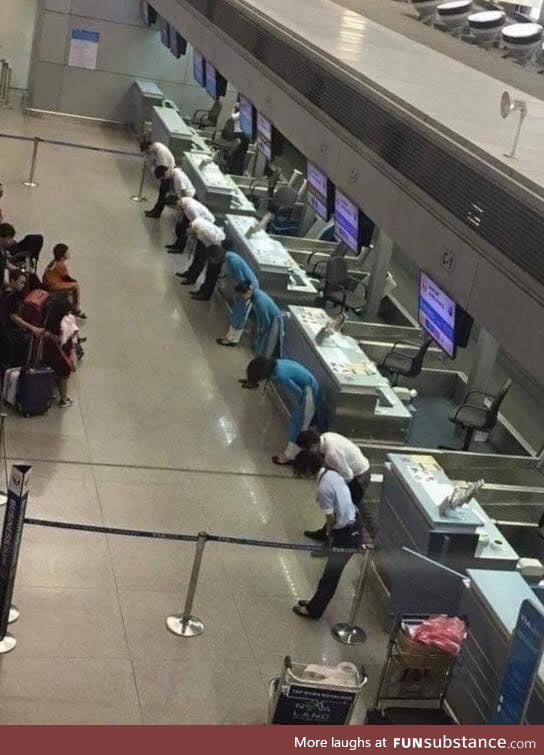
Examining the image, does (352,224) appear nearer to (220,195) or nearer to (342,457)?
(342,457)

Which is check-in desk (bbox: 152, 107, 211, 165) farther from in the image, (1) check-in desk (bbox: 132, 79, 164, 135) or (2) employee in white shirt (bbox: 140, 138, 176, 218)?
(2) employee in white shirt (bbox: 140, 138, 176, 218)

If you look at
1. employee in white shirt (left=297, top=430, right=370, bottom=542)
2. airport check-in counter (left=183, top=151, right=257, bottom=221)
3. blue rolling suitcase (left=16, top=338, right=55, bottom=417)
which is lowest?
blue rolling suitcase (left=16, top=338, right=55, bottom=417)

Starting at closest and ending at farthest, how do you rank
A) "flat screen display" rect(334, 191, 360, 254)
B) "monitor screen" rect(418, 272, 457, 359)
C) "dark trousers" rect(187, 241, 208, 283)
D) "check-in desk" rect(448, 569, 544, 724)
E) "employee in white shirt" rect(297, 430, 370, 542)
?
1. "check-in desk" rect(448, 569, 544, 724)
2. "employee in white shirt" rect(297, 430, 370, 542)
3. "monitor screen" rect(418, 272, 457, 359)
4. "flat screen display" rect(334, 191, 360, 254)
5. "dark trousers" rect(187, 241, 208, 283)

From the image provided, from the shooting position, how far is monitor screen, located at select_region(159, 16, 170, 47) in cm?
2130

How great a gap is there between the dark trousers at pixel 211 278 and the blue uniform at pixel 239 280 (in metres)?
0.66

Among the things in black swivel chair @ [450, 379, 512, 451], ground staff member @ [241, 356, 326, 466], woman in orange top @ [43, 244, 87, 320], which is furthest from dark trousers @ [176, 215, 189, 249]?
black swivel chair @ [450, 379, 512, 451]

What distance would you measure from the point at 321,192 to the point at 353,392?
2631mm

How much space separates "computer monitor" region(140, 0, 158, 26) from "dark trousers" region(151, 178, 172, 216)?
19.9 feet

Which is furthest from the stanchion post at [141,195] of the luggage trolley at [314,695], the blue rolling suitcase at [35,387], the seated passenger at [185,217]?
the luggage trolley at [314,695]

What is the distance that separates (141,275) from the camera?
15141 mm

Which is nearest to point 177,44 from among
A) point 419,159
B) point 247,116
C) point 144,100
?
point 144,100

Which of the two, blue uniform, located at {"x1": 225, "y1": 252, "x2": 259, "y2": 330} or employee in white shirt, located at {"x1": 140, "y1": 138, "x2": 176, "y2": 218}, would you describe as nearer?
blue uniform, located at {"x1": 225, "y1": 252, "x2": 259, "y2": 330}

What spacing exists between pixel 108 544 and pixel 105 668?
5.39 feet
